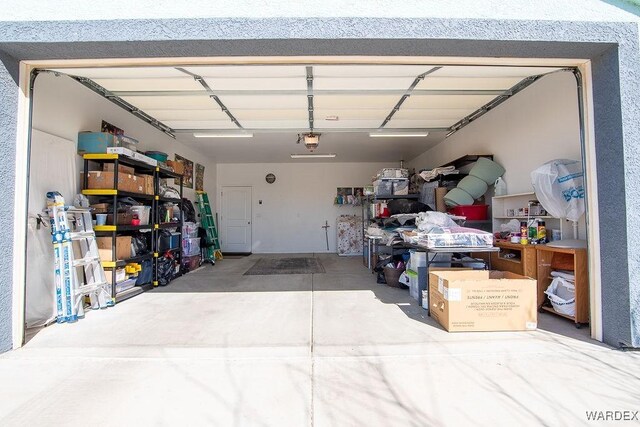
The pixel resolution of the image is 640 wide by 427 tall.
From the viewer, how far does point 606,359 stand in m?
2.23

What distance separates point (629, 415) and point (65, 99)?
222 inches

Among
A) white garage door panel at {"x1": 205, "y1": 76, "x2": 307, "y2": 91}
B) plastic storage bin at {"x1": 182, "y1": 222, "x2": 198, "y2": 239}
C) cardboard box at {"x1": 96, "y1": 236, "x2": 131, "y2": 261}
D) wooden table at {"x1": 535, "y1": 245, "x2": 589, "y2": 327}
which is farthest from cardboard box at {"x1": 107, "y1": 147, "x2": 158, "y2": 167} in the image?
wooden table at {"x1": 535, "y1": 245, "x2": 589, "y2": 327}

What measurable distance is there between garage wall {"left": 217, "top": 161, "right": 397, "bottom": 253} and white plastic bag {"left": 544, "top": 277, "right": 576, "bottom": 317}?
22.1 feet

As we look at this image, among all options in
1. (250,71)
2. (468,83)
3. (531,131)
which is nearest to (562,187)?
(531,131)

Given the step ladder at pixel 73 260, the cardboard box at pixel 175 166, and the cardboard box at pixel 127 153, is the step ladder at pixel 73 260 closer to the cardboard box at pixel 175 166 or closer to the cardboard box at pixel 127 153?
the cardboard box at pixel 127 153

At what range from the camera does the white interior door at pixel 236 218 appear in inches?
386

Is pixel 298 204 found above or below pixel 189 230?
above

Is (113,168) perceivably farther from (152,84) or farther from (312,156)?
(312,156)

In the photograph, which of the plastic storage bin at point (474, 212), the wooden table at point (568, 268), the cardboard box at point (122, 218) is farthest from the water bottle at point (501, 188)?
the cardboard box at point (122, 218)

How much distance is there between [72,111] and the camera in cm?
376

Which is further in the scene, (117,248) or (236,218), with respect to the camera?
(236,218)

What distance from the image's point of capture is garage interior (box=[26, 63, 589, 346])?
3.24 meters

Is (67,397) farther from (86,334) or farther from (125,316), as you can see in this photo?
(125,316)

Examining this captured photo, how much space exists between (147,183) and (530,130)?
5495mm
